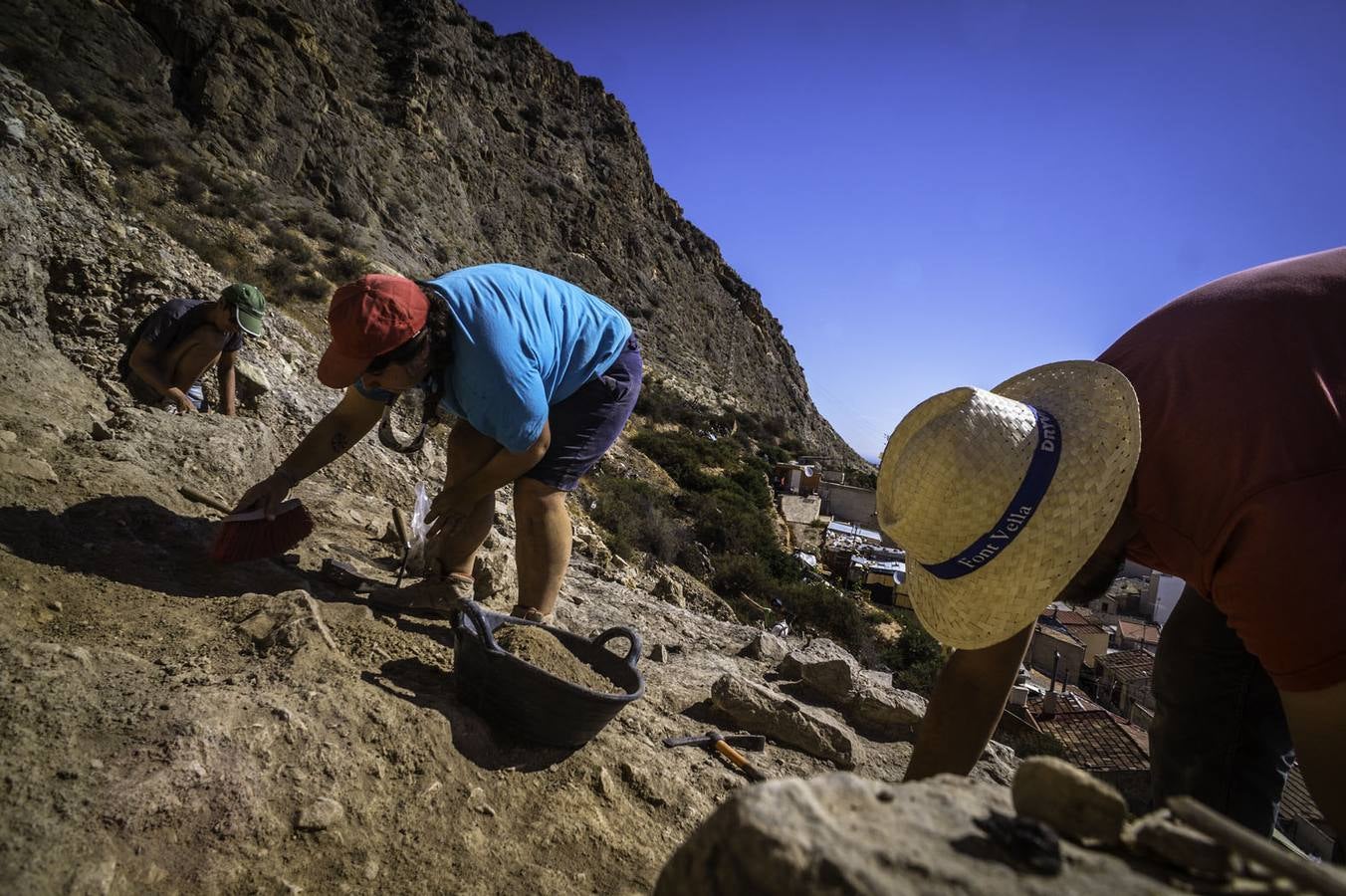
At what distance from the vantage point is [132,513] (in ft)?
8.29

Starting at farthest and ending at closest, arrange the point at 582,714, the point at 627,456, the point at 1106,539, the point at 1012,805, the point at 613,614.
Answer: the point at 627,456 < the point at 613,614 < the point at 582,714 < the point at 1106,539 < the point at 1012,805

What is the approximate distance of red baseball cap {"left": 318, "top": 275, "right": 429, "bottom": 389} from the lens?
2.04 metres

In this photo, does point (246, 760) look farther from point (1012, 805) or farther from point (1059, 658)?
point (1059, 658)

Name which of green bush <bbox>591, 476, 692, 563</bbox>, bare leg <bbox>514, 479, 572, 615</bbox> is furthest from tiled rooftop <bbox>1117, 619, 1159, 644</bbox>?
bare leg <bbox>514, 479, 572, 615</bbox>

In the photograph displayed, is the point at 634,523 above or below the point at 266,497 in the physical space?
below

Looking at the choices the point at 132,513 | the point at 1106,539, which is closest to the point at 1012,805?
the point at 1106,539

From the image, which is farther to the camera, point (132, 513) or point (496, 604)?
point (496, 604)

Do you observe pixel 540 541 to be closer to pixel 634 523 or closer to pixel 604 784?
pixel 604 784

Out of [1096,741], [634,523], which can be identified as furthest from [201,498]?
[1096,741]

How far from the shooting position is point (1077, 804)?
2.63 feet

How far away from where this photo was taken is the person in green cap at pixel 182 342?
140 inches

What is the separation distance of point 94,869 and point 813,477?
23.8 m

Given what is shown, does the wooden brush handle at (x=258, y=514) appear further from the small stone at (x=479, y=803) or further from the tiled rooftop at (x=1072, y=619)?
the tiled rooftop at (x=1072, y=619)

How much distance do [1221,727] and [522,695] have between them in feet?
6.11
